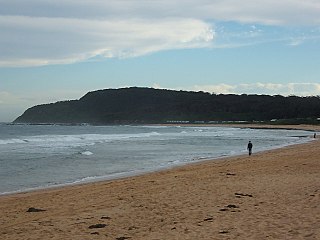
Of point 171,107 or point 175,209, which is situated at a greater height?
point 171,107

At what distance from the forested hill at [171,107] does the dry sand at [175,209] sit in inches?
5034

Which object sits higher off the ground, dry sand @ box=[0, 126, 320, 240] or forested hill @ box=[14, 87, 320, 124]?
forested hill @ box=[14, 87, 320, 124]

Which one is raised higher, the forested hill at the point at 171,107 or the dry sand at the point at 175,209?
the forested hill at the point at 171,107

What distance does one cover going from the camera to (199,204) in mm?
10773

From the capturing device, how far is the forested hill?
495 feet

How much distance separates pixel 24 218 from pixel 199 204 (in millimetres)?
3806

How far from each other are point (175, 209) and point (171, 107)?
544 feet

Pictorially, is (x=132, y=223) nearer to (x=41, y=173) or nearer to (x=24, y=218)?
(x=24, y=218)

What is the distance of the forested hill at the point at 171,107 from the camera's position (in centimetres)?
15075

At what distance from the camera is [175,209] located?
10.3 meters

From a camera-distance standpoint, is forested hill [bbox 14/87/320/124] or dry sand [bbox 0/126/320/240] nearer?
dry sand [bbox 0/126/320/240]

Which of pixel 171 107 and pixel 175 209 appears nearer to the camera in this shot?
pixel 175 209

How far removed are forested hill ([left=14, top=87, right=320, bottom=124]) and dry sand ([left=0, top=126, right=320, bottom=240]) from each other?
127871mm

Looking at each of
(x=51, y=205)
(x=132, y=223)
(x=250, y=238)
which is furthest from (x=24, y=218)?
(x=250, y=238)
